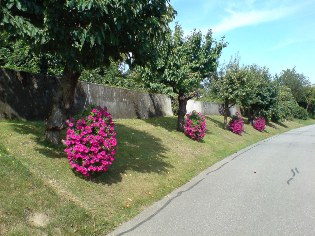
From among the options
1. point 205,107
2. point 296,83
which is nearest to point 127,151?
point 205,107

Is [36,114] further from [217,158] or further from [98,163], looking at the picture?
[217,158]

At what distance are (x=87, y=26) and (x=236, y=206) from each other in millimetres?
5045

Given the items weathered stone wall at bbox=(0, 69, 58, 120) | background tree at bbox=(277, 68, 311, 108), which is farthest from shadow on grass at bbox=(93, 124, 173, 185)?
background tree at bbox=(277, 68, 311, 108)

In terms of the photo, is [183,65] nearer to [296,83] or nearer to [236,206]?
[236,206]

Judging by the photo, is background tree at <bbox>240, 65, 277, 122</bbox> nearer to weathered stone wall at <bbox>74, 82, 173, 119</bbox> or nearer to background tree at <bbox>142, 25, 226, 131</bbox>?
weathered stone wall at <bbox>74, 82, 173, 119</bbox>

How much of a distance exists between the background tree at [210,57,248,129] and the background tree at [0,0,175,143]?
61.2ft

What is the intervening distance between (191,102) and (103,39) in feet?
82.6

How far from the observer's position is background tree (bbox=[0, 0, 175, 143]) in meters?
7.57

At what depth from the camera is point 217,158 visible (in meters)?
16.6

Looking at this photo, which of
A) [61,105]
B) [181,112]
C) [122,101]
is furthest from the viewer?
[181,112]

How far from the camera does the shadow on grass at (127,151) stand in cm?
945

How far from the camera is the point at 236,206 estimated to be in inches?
333

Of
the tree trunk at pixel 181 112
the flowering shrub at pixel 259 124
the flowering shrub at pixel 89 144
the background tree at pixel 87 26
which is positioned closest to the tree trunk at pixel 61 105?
the background tree at pixel 87 26

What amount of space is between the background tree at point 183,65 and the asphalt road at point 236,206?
21.5 feet
